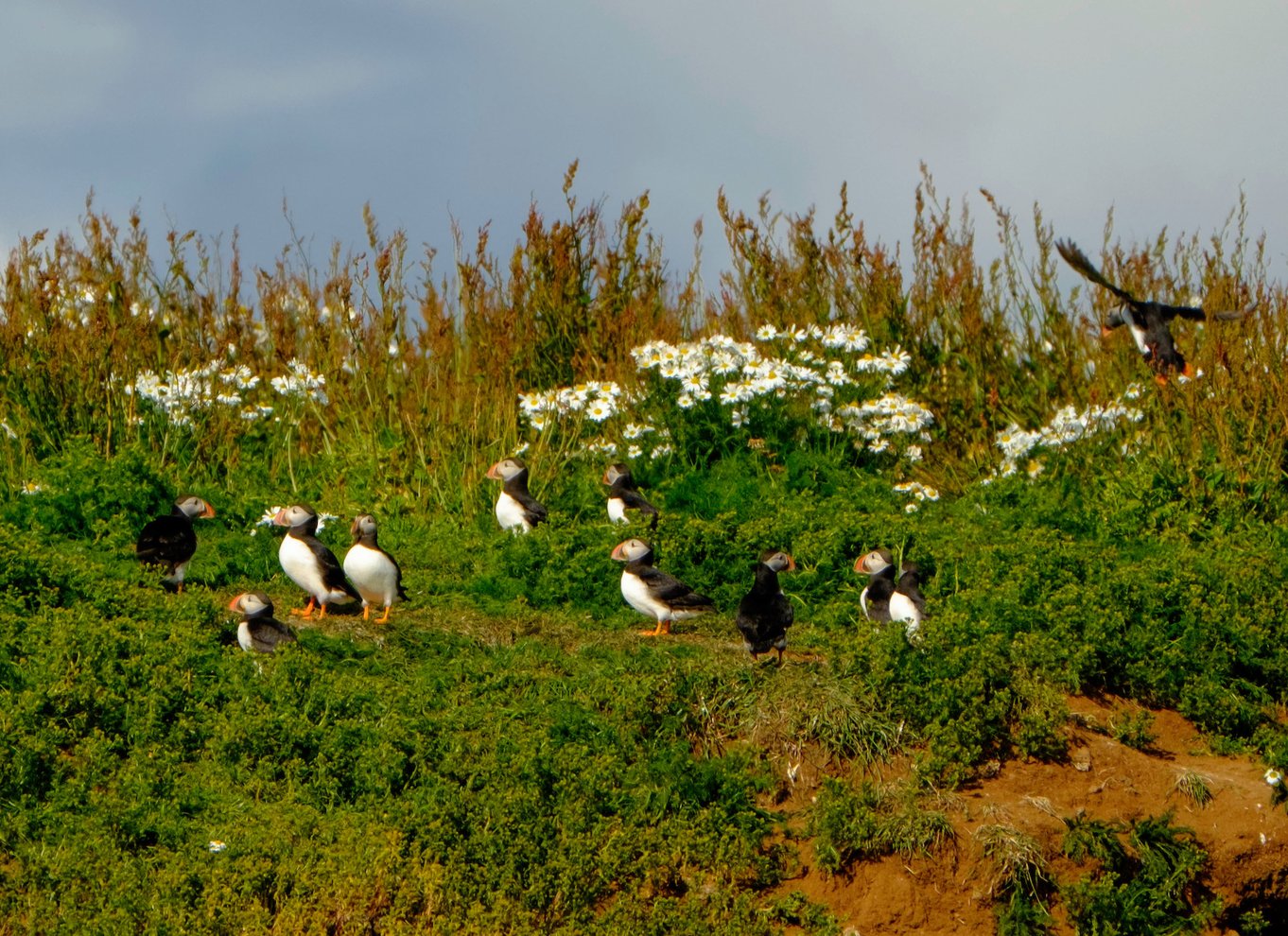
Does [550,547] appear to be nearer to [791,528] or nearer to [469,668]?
[791,528]

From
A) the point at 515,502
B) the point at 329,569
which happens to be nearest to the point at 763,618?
the point at 329,569

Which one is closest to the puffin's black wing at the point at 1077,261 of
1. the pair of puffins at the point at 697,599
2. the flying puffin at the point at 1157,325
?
the flying puffin at the point at 1157,325

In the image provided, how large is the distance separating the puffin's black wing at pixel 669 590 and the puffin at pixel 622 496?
5.77 ft

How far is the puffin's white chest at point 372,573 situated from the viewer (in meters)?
9.20

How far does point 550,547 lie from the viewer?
33.5 feet

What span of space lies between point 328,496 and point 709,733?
5923 mm

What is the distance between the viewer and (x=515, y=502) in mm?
11398

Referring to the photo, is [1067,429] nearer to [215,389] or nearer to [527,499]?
[527,499]

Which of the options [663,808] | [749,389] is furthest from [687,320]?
[663,808]

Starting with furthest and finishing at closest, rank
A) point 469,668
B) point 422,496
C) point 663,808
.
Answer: point 422,496 → point 469,668 → point 663,808

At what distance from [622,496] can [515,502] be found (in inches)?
32.1

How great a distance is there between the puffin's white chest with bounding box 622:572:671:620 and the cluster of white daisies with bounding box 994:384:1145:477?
15.0ft

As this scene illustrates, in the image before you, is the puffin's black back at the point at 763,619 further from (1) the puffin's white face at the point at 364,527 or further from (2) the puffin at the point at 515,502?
(2) the puffin at the point at 515,502

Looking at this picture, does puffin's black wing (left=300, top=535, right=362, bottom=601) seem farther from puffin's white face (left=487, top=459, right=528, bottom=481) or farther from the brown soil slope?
the brown soil slope
